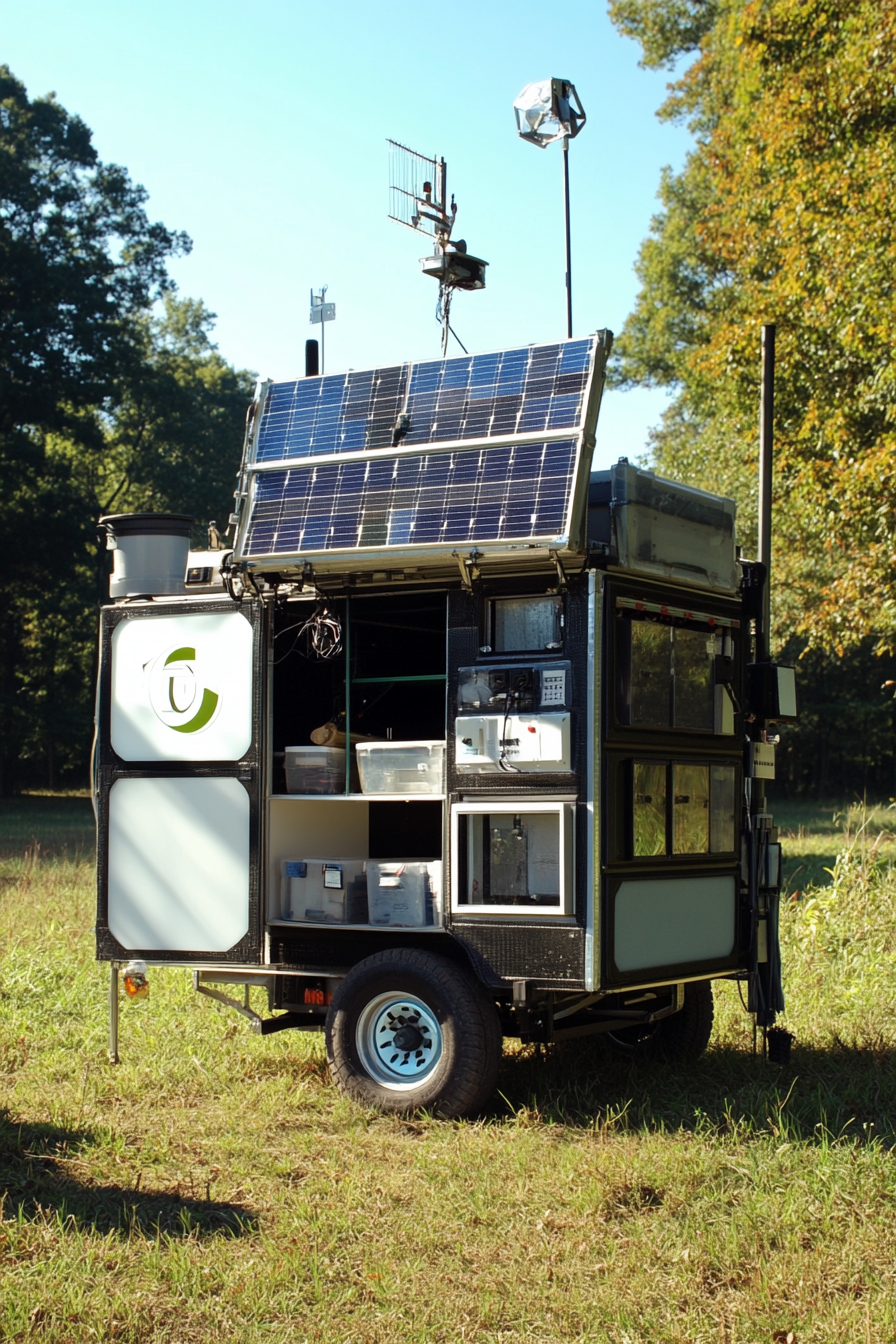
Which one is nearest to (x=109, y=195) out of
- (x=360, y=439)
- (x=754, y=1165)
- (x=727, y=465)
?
(x=727, y=465)

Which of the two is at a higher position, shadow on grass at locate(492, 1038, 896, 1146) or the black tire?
the black tire

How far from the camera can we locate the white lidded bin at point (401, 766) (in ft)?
24.6

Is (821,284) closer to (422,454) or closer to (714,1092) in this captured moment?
(422,454)

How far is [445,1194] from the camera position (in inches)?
231

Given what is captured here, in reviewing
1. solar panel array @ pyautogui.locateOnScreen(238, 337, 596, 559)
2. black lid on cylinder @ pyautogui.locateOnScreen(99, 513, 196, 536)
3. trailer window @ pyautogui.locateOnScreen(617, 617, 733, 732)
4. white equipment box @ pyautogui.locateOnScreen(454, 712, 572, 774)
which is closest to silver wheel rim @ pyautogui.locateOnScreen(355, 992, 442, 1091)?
white equipment box @ pyautogui.locateOnScreen(454, 712, 572, 774)

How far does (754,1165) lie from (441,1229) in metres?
1.42

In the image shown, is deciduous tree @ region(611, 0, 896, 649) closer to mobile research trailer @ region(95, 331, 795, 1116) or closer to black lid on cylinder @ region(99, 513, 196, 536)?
mobile research trailer @ region(95, 331, 795, 1116)

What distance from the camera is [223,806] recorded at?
8031 millimetres

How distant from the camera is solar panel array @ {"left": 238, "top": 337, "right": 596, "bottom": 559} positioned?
704cm

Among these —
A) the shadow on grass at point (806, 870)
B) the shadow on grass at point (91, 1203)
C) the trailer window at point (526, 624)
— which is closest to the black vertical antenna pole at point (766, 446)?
the trailer window at point (526, 624)

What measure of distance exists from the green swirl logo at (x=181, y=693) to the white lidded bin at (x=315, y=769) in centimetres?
51

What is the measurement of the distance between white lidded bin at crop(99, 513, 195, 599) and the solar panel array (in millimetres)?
848

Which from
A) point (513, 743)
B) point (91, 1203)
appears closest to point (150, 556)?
point (513, 743)

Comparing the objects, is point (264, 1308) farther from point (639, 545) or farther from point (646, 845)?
point (639, 545)
